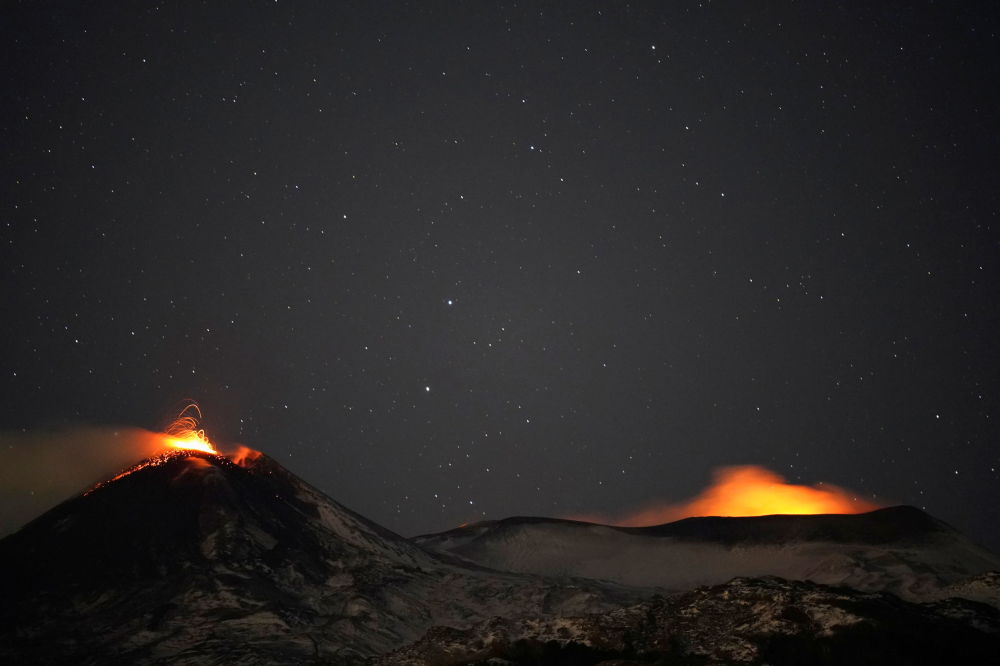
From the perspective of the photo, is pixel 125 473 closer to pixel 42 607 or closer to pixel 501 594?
pixel 42 607

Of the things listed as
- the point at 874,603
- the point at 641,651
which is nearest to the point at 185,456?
the point at 641,651

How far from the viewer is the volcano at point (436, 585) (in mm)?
28344

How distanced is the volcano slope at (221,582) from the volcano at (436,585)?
0.23m

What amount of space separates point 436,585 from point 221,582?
810 inches

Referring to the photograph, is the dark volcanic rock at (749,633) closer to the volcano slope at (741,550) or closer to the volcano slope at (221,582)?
the volcano slope at (221,582)

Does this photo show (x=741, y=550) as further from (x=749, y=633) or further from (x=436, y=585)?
(x=749, y=633)

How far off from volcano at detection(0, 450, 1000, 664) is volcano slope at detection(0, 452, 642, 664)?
0.23 metres

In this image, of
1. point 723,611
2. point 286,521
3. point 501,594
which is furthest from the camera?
point 286,521

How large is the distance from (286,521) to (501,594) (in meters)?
27.8

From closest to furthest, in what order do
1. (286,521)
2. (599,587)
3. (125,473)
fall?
(599,587) < (286,521) < (125,473)

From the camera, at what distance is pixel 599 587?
6925 cm

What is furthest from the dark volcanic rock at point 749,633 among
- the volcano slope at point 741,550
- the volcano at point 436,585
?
the volcano slope at point 741,550

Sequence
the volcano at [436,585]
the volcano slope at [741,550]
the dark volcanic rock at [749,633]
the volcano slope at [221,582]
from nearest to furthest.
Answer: the dark volcanic rock at [749,633] < the volcano at [436,585] < the volcano slope at [221,582] < the volcano slope at [741,550]

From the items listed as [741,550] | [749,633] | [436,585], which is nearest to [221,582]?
Answer: [436,585]
